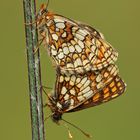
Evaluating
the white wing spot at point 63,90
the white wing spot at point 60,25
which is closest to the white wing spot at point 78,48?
the white wing spot at point 60,25

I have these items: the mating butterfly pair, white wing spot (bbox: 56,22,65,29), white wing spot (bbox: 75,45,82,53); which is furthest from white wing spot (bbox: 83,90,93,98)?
white wing spot (bbox: 56,22,65,29)

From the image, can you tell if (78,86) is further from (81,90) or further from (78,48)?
(78,48)

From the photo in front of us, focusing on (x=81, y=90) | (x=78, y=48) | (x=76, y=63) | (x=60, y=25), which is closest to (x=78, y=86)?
(x=81, y=90)

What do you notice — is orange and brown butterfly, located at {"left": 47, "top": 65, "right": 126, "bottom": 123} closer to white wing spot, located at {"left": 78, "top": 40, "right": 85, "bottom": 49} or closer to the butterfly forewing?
the butterfly forewing

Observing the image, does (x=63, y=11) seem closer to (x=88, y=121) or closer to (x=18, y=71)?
(x=18, y=71)

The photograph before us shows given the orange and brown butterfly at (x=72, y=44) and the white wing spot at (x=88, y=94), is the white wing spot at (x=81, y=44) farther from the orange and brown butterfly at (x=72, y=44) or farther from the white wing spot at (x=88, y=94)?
the white wing spot at (x=88, y=94)

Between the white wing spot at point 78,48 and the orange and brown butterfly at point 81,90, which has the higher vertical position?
the white wing spot at point 78,48
